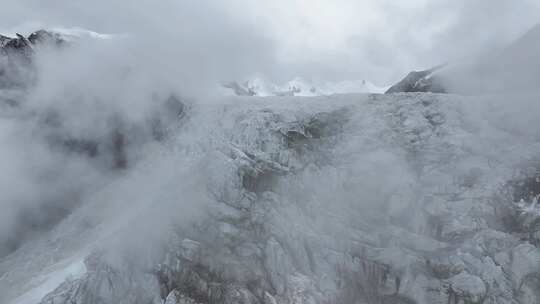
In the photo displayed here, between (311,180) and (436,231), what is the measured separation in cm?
3339

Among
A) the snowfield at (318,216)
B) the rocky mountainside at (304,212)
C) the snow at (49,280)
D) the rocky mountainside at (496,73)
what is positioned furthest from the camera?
the rocky mountainside at (496,73)

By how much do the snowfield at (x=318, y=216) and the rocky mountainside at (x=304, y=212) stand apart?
0.35 m

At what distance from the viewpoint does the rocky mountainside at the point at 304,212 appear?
341 ft

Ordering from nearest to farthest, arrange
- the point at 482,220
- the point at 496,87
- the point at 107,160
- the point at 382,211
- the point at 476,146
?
the point at 482,220
the point at 382,211
the point at 476,146
the point at 496,87
the point at 107,160

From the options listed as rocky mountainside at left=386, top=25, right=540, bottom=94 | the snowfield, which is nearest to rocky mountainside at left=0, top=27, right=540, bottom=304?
the snowfield

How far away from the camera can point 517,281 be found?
101875mm

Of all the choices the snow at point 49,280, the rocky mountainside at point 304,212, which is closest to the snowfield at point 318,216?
the rocky mountainside at point 304,212

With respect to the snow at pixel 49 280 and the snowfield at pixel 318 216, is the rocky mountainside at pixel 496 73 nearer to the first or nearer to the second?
the snowfield at pixel 318 216

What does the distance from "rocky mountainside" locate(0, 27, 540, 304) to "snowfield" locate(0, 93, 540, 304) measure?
1.16 feet

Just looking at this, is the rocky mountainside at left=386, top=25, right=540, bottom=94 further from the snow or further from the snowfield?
the snow

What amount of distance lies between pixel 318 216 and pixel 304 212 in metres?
3.50

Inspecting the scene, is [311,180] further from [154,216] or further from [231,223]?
[154,216]

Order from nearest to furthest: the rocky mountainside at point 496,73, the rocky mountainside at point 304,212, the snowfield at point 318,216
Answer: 1. the snowfield at point 318,216
2. the rocky mountainside at point 304,212
3. the rocky mountainside at point 496,73

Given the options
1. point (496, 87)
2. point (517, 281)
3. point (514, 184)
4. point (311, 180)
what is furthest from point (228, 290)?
point (496, 87)
